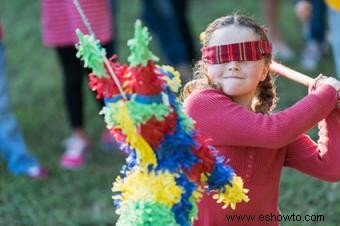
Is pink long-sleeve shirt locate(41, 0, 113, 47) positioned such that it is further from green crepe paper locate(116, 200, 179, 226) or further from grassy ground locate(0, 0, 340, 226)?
green crepe paper locate(116, 200, 179, 226)

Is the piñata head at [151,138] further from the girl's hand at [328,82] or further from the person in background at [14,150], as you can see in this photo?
the person in background at [14,150]

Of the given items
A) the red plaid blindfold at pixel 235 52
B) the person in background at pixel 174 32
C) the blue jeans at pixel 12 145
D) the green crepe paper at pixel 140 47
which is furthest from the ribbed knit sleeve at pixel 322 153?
the person in background at pixel 174 32

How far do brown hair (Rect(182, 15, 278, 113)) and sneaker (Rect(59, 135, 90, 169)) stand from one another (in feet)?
6.75

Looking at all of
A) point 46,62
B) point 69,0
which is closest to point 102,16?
point 69,0

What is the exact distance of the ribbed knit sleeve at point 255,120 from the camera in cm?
201

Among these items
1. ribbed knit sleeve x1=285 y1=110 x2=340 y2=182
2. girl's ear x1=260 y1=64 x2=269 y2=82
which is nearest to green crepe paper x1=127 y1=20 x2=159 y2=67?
girl's ear x1=260 y1=64 x2=269 y2=82

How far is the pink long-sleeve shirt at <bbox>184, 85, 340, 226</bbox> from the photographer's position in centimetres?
202

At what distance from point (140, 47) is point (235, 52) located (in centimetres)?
38

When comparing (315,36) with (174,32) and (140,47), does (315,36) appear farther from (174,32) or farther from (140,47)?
(140,47)

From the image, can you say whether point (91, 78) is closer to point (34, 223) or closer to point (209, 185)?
point (209, 185)

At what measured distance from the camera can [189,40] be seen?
17.7ft

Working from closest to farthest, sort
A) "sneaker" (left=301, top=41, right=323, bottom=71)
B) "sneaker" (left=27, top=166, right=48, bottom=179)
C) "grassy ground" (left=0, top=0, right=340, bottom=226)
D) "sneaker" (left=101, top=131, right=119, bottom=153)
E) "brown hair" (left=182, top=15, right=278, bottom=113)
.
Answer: "brown hair" (left=182, top=15, right=278, bottom=113), "grassy ground" (left=0, top=0, right=340, bottom=226), "sneaker" (left=27, top=166, right=48, bottom=179), "sneaker" (left=101, top=131, right=119, bottom=153), "sneaker" (left=301, top=41, right=323, bottom=71)

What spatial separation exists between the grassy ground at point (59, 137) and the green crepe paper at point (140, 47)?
5.76 ft

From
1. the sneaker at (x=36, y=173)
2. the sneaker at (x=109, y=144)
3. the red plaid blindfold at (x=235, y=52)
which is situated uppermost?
the sneaker at (x=109, y=144)
